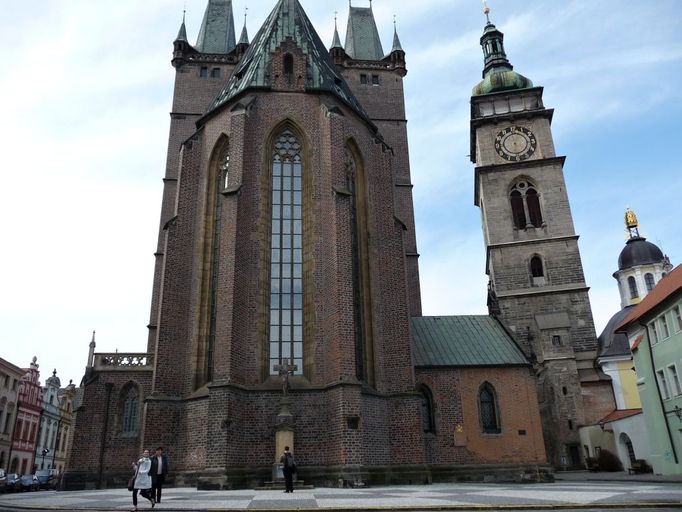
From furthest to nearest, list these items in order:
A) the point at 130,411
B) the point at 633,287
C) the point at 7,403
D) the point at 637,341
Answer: the point at 633,287 → the point at 7,403 → the point at 637,341 → the point at 130,411

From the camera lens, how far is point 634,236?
60.8 m

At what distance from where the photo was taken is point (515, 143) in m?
43.6

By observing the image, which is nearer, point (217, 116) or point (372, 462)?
point (372, 462)

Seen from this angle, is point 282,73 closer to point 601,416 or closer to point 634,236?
point 601,416

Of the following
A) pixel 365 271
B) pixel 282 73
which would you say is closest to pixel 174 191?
pixel 282 73

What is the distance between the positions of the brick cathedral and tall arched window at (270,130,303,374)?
56 millimetres

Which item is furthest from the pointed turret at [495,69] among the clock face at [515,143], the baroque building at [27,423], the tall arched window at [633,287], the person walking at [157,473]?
the baroque building at [27,423]

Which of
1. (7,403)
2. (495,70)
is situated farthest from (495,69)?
(7,403)

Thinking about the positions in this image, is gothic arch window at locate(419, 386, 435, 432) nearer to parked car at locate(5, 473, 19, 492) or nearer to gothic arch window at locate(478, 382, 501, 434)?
gothic arch window at locate(478, 382, 501, 434)

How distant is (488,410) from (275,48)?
18.6 meters

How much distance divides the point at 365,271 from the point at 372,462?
725 cm

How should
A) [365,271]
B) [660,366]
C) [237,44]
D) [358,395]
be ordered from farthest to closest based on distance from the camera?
[237,44] → [660,366] → [365,271] → [358,395]

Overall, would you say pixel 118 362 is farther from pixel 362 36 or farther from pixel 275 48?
pixel 362 36

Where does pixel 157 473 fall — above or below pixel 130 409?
below
